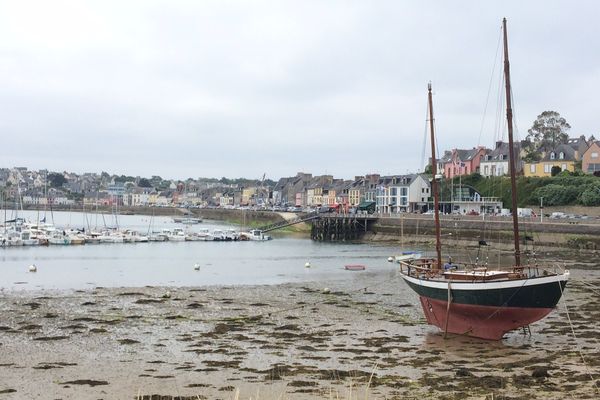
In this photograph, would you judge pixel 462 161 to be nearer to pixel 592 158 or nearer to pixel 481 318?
pixel 592 158

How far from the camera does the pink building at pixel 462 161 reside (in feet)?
350

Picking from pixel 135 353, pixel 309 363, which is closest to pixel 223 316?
pixel 135 353

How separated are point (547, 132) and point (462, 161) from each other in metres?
13.1

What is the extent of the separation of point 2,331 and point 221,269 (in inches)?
985

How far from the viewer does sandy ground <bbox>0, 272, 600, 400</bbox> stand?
16.2 m

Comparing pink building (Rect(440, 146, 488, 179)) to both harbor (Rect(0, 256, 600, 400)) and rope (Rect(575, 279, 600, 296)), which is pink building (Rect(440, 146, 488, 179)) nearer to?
rope (Rect(575, 279, 600, 296))

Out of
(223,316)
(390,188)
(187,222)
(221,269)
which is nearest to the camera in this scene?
(223,316)

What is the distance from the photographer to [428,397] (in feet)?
50.3

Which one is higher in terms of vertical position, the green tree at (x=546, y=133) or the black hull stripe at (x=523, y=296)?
the green tree at (x=546, y=133)

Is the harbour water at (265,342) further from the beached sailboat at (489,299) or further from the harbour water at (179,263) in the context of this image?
the beached sailboat at (489,299)

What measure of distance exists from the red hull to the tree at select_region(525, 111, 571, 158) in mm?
85381

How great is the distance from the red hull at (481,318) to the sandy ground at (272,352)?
18.3 inches

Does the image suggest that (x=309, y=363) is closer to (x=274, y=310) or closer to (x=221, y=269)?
(x=274, y=310)

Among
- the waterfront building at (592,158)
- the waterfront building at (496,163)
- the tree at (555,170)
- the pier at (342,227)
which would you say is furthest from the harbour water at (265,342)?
the waterfront building at (496,163)
